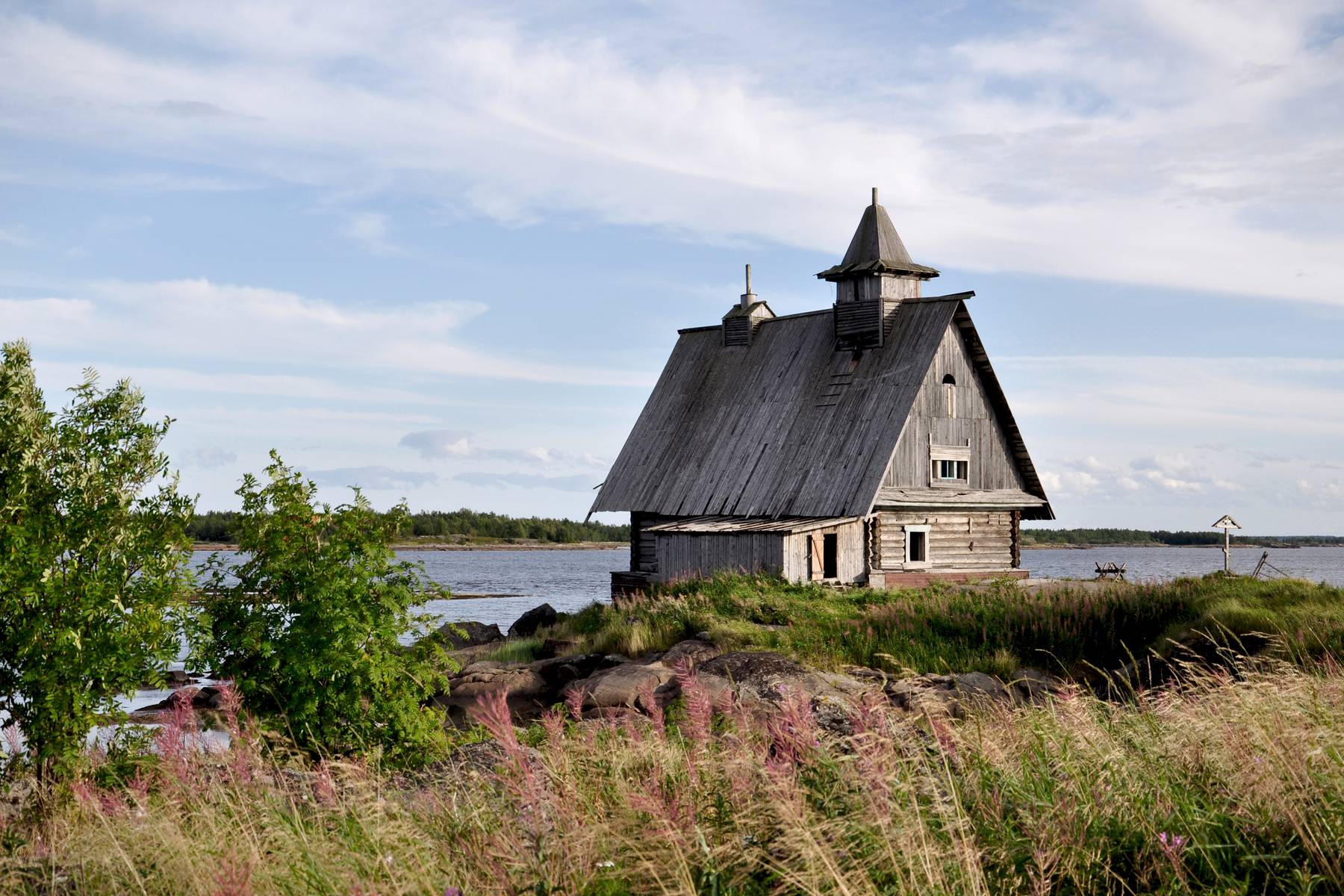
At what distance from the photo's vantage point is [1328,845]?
18.2 ft

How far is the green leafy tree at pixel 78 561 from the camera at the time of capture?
10.7 metres

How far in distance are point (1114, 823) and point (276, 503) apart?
9.08m

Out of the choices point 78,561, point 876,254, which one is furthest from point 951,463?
point 78,561

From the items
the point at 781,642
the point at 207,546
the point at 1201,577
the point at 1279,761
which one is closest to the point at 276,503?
the point at 1279,761

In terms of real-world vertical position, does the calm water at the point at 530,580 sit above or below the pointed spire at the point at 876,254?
below

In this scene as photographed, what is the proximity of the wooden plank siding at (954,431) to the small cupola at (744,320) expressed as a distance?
719 cm

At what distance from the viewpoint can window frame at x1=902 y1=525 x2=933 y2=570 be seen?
3262 centimetres

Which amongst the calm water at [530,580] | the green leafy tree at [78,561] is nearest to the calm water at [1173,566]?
the calm water at [530,580]

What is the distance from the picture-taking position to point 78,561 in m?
11.3

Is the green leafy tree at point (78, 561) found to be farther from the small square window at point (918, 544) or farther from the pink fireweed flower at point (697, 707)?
the small square window at point (918, 544)

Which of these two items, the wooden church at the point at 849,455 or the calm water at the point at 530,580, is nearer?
the wooden church at the point at 849,455

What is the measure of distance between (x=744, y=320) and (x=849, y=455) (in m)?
8.30

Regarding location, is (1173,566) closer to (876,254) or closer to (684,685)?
(876,254)

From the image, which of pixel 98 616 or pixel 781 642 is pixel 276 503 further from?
pixel 781 642
